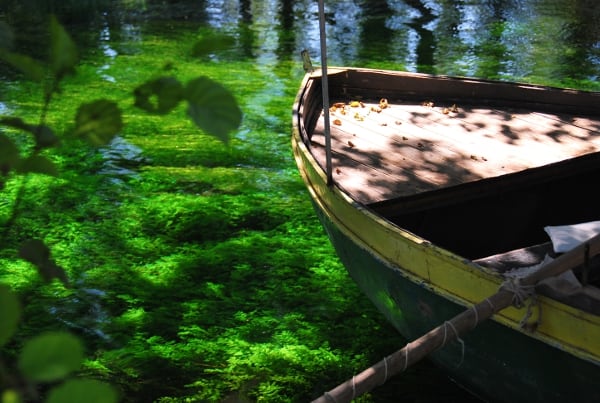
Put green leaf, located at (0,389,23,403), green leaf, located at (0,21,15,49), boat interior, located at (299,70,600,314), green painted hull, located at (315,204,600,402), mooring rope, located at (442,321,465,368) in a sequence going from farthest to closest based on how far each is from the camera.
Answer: boat interior, located at (299,70,600,314) → green painted hull, located at (315,204,600,402) → mooring rope, located at (442,321,465,368) → green leaf, located at (0,21,15,49) → green leaf, located at (0,389,23,403)

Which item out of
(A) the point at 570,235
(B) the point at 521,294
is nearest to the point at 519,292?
(B) the point at 521,294

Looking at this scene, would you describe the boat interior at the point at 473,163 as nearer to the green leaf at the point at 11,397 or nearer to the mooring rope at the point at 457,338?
the mooring rope at the point at 457,338

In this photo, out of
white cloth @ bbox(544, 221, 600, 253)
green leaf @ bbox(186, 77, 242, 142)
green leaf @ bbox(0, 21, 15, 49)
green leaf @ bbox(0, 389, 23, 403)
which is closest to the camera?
green leaf @ bbox(0, 389, 23, 403)

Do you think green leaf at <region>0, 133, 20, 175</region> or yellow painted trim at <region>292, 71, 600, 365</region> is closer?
green leaf at <region>0, 133, 20, 175</region>

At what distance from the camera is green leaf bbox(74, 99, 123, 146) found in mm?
682

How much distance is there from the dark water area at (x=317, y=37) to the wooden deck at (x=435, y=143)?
147cm

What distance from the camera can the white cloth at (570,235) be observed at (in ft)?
7.70

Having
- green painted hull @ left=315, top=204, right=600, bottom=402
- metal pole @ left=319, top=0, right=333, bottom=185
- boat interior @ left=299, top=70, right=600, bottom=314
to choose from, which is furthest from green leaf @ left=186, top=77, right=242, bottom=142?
boat interior @ left=299, top=70, right=600, bottom=314

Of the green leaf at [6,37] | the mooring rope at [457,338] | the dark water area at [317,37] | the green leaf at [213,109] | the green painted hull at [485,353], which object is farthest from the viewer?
the dark water area at [317,37]

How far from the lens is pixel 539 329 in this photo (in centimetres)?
206

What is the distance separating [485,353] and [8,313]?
2084 mm

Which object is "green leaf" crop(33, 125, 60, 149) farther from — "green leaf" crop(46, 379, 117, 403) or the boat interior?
the boat interior

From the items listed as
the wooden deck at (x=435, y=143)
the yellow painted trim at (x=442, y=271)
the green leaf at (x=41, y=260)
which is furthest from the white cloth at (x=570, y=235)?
the green leaf at (x=41, y=260)

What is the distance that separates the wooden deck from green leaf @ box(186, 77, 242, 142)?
239 centimetres
